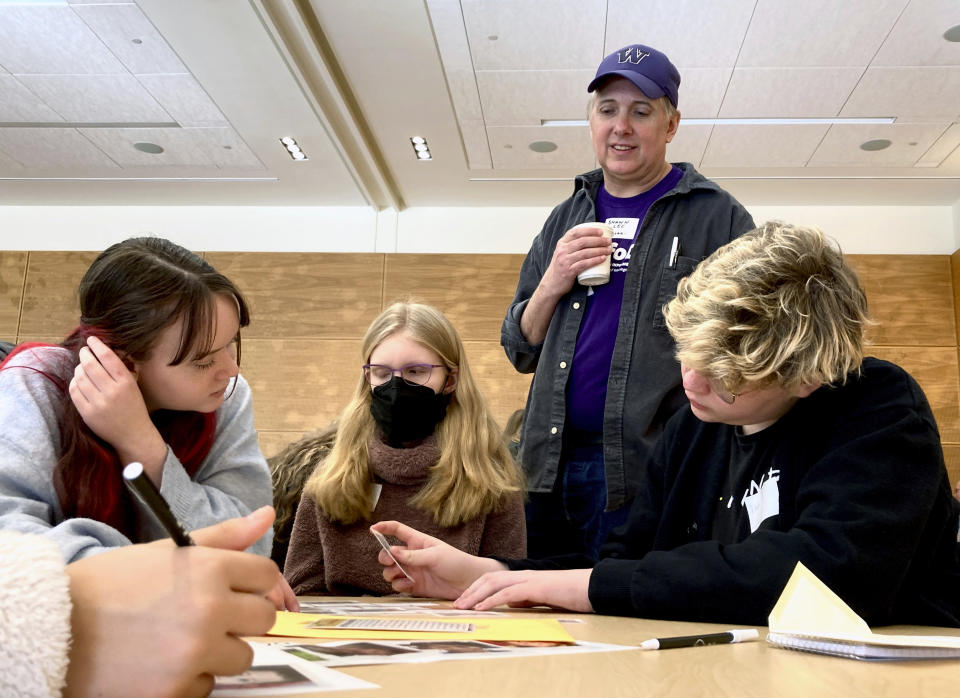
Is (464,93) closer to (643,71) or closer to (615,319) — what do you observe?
(643,71)

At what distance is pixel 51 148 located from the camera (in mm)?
5152

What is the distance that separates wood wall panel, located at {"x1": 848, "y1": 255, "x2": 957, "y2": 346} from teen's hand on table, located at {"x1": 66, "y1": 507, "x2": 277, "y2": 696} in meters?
5.51

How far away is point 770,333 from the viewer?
3.49 ft

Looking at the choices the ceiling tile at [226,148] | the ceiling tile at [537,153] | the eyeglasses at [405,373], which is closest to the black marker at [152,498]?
the eyeglasses at [405,373]

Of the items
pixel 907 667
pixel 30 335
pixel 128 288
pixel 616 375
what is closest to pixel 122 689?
pixel 907 667

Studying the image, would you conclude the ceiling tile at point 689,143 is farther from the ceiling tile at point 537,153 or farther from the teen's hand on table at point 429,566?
the teen's hand on table at point 429,566

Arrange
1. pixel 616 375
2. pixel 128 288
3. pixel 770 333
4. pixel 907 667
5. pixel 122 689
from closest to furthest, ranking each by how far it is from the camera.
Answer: pixel 122 689 → pixel 907 667 → pixel 770 333 → pixel 128 288 → pixel 616 375

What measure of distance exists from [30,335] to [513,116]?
12.3 feet

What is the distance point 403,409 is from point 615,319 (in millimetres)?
498

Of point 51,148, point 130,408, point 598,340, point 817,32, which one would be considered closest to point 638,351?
point 598,340

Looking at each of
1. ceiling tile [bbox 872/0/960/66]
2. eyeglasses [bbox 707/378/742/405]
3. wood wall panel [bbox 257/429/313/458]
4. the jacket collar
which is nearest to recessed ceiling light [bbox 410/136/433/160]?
Answer: wood wall panel [bbox 257/429/313/458]

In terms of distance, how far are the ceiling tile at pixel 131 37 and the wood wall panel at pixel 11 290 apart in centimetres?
249

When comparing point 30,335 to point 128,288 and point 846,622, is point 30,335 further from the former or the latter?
point 846,622

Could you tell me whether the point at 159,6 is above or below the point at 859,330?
above
